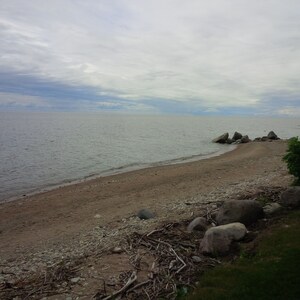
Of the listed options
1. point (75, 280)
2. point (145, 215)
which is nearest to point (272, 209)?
point (145, 215)

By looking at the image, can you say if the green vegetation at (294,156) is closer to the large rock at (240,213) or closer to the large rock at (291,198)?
the large rock at (291,198)

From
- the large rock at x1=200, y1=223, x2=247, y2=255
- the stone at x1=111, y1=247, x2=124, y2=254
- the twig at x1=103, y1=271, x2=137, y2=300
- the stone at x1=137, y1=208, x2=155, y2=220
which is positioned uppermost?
the large rock at x1=200, y1=223, x2=247, y2=255

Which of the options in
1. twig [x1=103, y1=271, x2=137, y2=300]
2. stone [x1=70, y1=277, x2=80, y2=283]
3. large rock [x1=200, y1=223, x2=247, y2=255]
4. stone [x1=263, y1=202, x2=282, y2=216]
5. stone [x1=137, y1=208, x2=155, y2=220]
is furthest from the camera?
stone [x1=137, y1=208, x2=155, y2=220]

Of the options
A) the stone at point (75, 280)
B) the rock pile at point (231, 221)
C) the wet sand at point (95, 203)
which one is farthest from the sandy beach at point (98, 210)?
the stone at point (75, 280)

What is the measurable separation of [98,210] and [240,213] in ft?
26.6

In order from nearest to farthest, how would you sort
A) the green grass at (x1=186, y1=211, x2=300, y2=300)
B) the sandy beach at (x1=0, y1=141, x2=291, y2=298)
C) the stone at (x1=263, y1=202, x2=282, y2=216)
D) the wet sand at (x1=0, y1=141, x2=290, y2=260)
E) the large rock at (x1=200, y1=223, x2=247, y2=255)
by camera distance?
the green grass at (x1=186, y1=211, x2=300, y2=300) → the large rock at (x1=200, y1=223, x2=247, y2=255) → the stone at (x1=263, y1=202, x2=282, y2=216) → the sandy beach at (x1=0, y1=141, x2=291, y2=298) → the wet sand at (x1=0, y1=141, x2=290, y2=260)

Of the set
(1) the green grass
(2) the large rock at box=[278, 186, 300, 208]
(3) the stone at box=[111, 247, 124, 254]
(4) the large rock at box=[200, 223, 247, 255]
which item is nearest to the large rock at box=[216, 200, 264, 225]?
(4) the large rock at box=[200, 223, 247, 255]

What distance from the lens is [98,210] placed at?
16.1 meters

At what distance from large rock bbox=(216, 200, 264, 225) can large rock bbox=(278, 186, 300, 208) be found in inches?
49.8

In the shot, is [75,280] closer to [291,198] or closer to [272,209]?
[272,209]

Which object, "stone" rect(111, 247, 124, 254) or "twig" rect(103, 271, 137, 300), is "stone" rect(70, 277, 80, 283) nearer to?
"twig" rect(103, 271, 137, 300)

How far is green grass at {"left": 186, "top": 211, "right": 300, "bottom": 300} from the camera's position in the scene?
601cm

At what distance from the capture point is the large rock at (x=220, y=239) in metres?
8.30

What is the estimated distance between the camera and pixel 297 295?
5.77 m
